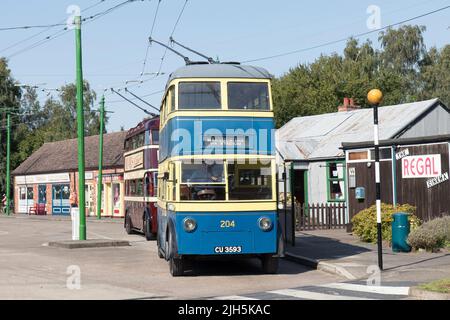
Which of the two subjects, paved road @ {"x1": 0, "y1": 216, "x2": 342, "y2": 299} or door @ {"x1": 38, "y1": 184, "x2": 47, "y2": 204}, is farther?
door @ {"x1": 38, "y1": 184, "x2": 47, "y2": 204}

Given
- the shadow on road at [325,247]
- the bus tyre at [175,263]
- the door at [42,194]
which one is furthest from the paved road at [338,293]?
the door at [42,194]

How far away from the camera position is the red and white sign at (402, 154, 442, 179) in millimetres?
22281

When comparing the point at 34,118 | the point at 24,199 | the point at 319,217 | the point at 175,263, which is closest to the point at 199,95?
the point at 175,263

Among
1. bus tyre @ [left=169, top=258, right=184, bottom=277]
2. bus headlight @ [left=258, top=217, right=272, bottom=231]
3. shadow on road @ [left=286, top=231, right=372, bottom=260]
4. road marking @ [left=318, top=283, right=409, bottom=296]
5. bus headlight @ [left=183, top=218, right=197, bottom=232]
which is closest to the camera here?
road marking @ [left=318, top=283, right=409, bottom=296]

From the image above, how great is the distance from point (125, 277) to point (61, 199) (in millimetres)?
45360

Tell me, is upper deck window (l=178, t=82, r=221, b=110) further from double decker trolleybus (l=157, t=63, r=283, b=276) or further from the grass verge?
the grass verge

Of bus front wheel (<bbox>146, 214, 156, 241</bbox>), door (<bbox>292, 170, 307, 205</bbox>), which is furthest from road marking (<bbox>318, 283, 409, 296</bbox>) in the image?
door (<bbox>292, 170, 307, 205</bbox>)

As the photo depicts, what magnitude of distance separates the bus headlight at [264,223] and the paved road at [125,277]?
1.04m

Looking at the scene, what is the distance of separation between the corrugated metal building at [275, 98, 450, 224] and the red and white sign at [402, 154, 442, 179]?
25.0 feet

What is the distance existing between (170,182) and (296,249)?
5865 mm

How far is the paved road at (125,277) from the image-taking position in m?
12.8

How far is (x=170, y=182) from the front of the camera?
15.7 m
